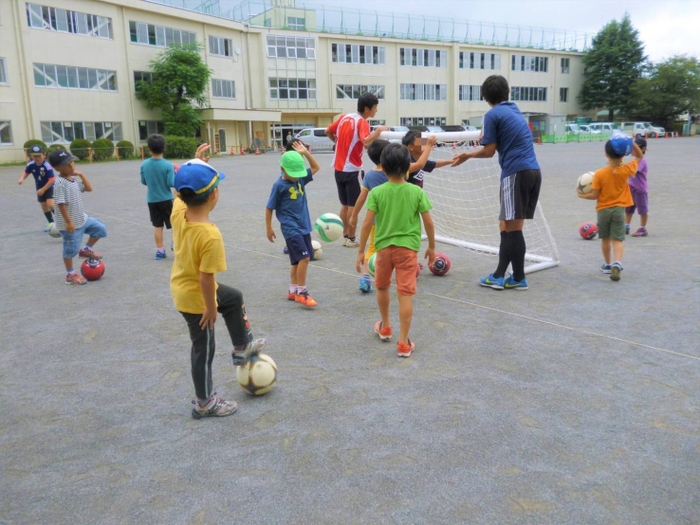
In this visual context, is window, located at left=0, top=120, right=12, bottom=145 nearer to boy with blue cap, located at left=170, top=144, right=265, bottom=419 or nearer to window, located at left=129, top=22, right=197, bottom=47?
window, located at left=129, top=22, right=197, bottom=47

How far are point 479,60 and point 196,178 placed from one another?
2478 inches

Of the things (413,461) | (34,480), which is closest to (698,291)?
(413,461)

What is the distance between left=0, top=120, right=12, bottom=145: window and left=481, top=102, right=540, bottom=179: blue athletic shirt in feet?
117

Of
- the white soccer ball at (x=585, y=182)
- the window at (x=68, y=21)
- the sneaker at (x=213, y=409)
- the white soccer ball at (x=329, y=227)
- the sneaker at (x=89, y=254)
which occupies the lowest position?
the sneaker at (x=213, y=409)

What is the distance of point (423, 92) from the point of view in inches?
2263

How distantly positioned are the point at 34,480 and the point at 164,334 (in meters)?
2.13

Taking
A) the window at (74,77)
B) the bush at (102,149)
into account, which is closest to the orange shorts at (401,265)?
the bush at (102,149)

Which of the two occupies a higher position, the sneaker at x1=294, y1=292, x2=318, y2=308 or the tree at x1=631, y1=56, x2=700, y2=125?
the tree at x1=631, y1=56, x2=700, y2=125

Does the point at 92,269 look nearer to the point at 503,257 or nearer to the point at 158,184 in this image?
the point at 158,184

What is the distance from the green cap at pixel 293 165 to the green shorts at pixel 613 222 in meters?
3.45

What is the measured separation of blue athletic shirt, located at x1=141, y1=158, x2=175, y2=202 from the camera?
7.73m

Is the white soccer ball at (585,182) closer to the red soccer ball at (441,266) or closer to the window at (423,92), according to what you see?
the red soccer ball at (441,266)

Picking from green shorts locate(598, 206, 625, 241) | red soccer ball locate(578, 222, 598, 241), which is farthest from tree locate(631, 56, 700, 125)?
green shorts locate(598, 206, 625, 241)

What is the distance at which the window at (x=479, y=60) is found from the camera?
59344 mm
